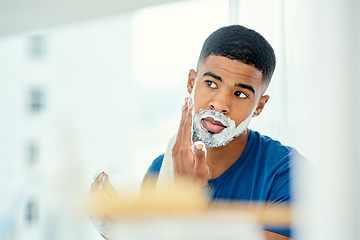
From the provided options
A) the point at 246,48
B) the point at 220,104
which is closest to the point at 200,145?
the point at 220,104

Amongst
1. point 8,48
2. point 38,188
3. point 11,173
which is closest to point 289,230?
point 38,188

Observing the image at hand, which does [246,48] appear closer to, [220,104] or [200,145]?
[220,104]

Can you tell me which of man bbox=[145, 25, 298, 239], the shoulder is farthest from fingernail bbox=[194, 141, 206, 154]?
the shoulder

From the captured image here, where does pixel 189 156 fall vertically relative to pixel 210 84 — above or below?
Answer: below

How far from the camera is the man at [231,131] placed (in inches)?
37.9

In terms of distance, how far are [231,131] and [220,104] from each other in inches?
2.8

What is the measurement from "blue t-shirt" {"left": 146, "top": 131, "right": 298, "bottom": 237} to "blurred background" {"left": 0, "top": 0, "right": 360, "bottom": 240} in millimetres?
33

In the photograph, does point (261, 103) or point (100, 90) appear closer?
point (261, 103)

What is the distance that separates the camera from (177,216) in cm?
96

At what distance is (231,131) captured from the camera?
3.26 feet

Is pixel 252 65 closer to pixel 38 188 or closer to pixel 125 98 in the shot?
pixel 125 98

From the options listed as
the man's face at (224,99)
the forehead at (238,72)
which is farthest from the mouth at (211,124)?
the forehead at (238,72)

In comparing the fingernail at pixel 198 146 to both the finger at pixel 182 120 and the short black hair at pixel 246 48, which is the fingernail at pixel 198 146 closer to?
the finger at pixel 182 120

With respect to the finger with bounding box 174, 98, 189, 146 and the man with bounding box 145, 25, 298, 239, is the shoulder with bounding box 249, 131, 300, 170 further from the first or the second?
the finger with bounding box 174, 98, 189, 146
